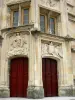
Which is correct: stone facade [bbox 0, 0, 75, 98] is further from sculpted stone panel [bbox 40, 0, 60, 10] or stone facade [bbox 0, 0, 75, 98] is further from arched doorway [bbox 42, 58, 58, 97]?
arched doorway [bbox 42, 58, 58, 97]

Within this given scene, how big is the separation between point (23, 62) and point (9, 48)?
1418mm

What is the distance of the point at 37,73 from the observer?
13.1 meters

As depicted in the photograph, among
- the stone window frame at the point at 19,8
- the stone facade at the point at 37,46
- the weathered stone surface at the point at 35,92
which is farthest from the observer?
the stone window frame at the point at 19,8

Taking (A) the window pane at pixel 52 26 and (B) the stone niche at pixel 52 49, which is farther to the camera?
(A) the window pane at pixel 52 26

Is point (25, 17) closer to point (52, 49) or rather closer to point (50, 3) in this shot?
point (50, 3)

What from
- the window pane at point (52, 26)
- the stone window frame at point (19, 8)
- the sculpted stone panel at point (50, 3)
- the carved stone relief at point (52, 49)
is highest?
the sculpted stone panel at point (50, 3)

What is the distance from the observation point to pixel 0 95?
13.6 meters

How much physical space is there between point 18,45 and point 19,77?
225cm

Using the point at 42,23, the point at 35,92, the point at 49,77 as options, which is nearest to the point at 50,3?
the point at 42,23

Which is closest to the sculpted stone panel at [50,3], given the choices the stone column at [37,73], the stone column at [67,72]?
the stone column at [37,73]

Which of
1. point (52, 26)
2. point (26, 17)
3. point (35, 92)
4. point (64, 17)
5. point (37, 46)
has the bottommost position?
point (35, 92)

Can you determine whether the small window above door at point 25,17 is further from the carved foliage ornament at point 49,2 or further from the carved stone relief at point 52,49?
the carved stone relief at point 52,49

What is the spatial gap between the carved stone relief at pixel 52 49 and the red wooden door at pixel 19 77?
1.48 m

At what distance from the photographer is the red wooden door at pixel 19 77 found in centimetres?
1376
